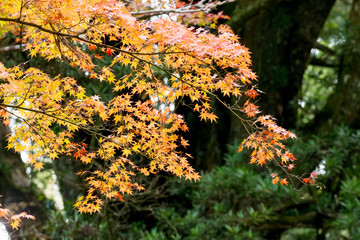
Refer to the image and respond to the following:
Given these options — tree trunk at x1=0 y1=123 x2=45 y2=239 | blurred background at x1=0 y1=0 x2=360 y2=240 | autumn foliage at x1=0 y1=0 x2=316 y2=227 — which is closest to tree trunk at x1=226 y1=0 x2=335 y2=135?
blurred background at x1=0 y1=0 x2=360 y2=240

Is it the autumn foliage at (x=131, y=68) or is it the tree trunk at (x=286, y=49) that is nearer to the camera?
the autumn foliage at (x=131, y=68)

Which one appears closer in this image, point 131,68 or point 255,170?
point 131,68

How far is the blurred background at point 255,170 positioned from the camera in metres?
5.45

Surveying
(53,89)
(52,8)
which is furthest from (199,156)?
(52,8)

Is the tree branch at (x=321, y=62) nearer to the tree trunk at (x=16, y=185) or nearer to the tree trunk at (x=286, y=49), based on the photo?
→ the tree trunk at (x=286, y=49)

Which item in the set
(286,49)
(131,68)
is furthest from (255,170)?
(131,68)

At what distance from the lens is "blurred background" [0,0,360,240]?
215 inches

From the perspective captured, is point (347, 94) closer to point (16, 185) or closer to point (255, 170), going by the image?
point (255, 170)

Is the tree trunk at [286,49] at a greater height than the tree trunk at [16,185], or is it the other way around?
the tree trunk at [286,49]

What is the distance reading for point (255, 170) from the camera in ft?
20.4

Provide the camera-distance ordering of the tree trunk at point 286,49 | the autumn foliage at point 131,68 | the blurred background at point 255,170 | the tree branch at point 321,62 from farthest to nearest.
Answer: the tree branch at point 321,62, the tree trunk at point 286,49, the blurred background at point 255,170, the autumn foliage at point 131,68

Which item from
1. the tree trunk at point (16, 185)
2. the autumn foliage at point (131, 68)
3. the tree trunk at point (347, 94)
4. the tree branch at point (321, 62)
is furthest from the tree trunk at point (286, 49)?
the autumn foliage at point (131, 68)

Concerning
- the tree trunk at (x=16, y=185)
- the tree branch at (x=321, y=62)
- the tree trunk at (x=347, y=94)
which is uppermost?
the tree branch at (x=321, y=62)

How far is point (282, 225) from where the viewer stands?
5.68m
